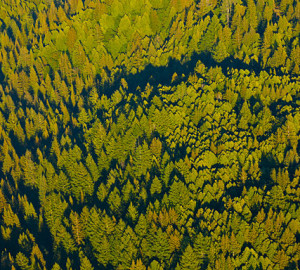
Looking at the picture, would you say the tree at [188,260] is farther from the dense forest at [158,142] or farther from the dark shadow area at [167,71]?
the dark shadow area at [167,71]

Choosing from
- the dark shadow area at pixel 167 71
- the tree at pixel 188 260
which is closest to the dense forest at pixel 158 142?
the tree at pixel 188 260

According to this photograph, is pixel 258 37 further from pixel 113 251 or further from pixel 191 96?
pixel 113 251

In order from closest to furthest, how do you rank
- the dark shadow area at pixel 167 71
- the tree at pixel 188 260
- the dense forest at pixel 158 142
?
the tree at pixel 188 260 < the dense forest at pixel 158 142 < the dark shadow area at pixel 167 71

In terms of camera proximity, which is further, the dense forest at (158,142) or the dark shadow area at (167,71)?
the dark shadow area at (167,71)

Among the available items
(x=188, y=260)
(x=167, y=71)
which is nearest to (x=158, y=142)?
(x=188, y=260)

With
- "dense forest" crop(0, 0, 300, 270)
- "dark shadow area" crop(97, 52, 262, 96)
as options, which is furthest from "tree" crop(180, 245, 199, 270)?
"dark shadow area" crop(97, 52, 262, 96)

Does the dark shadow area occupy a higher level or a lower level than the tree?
higher

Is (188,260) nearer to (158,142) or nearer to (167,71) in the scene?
(158,142)

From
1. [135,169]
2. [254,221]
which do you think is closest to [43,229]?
[135,169]

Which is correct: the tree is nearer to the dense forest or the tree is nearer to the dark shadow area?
the dense forest
